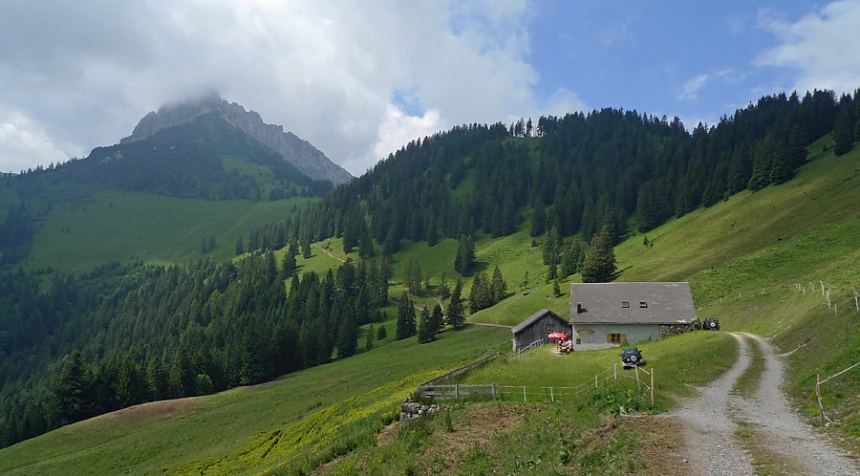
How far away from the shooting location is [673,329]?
172 feet

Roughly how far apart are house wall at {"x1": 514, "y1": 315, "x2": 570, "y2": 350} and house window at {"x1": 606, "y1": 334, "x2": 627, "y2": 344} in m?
9.72

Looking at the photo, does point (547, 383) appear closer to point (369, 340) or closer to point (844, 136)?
point (369, 340)

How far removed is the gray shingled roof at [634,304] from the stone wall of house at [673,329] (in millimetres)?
572

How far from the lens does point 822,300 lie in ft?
132

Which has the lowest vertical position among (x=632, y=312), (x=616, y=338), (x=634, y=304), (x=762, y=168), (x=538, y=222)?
(x=616, y=338)

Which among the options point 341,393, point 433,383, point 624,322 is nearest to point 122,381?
point 341,393

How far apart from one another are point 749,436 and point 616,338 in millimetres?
39140

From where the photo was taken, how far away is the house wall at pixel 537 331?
63.1 meters

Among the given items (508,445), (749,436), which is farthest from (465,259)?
(749,436)

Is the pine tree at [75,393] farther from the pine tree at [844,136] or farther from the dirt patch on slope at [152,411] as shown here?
the pine tree at [844,136]

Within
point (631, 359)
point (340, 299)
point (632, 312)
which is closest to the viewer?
point (631, 359)

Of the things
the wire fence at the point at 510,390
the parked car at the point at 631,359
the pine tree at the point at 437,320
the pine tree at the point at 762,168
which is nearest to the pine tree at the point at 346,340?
the pine tree at the point at 437,320

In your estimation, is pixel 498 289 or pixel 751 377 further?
pixel 498 289

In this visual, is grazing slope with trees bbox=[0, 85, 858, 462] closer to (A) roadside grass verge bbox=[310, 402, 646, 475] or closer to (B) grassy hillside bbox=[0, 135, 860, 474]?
(B) grassy hillside bbox=[0, 135, 860, 474]
